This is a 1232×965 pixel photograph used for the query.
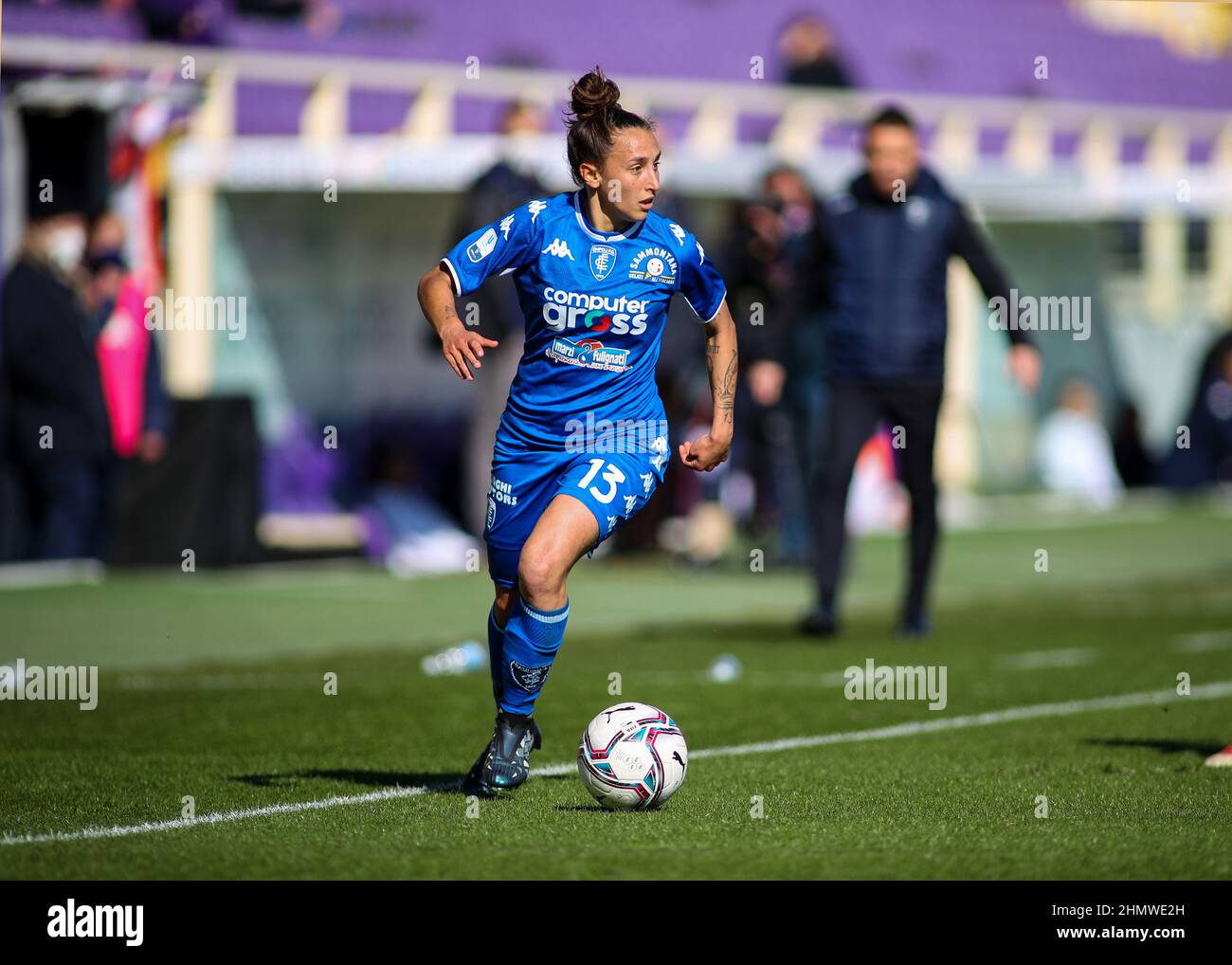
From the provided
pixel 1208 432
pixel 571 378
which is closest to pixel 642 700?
pixel 571 378

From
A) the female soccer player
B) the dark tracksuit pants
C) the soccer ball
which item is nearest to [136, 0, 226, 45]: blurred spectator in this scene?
the dark tracksuit pants

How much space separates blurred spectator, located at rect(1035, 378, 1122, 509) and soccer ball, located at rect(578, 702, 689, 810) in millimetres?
18512

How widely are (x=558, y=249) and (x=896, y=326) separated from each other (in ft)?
17.1

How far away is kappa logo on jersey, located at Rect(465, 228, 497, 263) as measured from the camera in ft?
21.6

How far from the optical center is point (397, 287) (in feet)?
61.5

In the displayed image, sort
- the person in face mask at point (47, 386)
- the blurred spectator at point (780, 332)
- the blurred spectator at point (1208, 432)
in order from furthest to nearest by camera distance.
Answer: the blurred spectator at point (1208, 432)
the blurred spectator at point (780, 332)
the person in face mask at point (47, 386)

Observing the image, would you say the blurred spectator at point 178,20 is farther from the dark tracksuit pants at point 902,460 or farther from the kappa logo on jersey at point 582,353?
the kappa logo on jersey at point 582,353

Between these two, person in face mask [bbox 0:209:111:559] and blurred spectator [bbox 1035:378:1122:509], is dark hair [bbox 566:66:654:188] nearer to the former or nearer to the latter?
person in face mask [bbox 0:209:111:559]

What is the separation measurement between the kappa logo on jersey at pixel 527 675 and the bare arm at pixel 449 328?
941mm

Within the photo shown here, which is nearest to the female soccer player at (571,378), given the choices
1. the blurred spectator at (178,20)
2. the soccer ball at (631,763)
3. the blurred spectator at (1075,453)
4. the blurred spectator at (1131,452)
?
the soccer ball at (631,763)

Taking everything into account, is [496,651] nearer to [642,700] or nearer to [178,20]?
[642,700]

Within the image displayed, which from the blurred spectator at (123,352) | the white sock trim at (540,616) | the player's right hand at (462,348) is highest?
the blurred spectator at (123,352)

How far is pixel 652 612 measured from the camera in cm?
1334

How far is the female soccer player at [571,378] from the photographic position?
6598 millimetres
